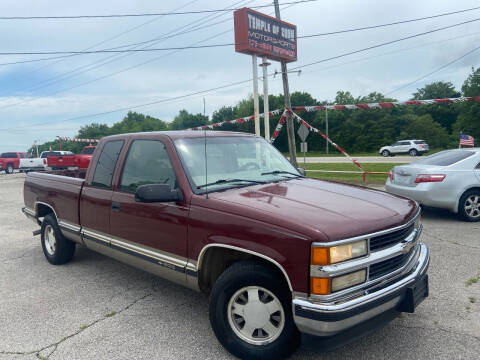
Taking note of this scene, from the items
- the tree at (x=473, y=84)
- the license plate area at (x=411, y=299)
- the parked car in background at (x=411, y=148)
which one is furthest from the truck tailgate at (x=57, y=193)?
the tree at (x=473, y=84)

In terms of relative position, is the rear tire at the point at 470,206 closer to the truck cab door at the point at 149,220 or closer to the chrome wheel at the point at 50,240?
the truck cab door at the point at 149,220

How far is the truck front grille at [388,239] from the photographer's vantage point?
8.61ft

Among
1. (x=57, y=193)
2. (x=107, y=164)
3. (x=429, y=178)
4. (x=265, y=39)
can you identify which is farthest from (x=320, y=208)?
(x=265, y=39)

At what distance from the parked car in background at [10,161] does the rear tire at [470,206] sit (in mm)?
35216

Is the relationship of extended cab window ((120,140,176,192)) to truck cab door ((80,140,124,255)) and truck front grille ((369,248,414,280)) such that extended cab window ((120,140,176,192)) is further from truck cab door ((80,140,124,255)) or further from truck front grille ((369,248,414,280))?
truck front grille ((369,248,414,280))

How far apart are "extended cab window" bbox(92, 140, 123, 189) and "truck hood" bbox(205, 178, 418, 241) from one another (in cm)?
161

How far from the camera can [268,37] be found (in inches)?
631

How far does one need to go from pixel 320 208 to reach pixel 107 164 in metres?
2.65

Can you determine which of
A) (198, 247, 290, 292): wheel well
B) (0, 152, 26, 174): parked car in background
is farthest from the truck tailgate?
(0, 152, 26, 174): parked car in background

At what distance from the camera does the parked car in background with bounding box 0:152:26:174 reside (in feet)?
108

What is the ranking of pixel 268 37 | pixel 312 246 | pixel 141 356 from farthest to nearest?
pixel 268 37, pixel 141 356, pixel 312 246

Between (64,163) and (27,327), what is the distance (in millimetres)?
20009

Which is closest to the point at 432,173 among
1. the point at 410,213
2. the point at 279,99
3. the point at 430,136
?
the point at 410,213

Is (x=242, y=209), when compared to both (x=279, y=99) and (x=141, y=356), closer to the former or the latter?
(x=141, y=356)
